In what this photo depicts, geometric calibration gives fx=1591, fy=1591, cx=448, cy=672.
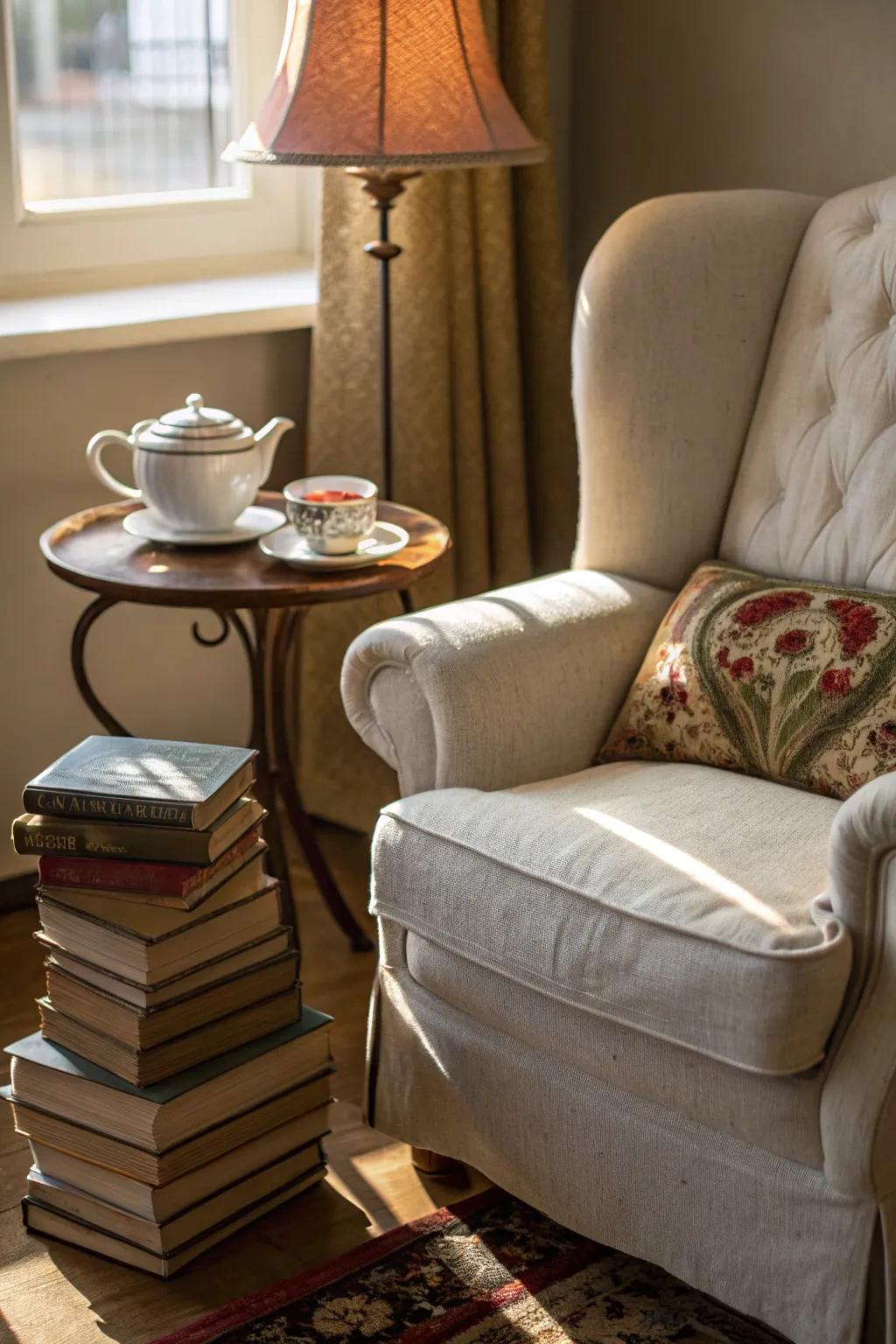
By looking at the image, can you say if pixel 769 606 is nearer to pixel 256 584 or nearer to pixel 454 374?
pixel 256 584

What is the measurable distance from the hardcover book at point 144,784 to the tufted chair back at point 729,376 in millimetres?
661

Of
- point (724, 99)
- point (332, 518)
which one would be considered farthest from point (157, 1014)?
point (724, 99)

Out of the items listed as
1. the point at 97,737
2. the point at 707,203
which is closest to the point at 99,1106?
the point at 97,737

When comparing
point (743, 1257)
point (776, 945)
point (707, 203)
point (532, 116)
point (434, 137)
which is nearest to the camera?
point (776, 945)

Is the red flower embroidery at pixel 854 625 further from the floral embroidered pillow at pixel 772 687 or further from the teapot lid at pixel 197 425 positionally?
the teapot lid at pixel 197 425

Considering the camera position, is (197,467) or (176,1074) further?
(197,467)

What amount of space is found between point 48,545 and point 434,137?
0.68 meters

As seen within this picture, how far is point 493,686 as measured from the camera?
1.75 meters

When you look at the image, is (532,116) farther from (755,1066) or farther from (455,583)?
(755,1066)

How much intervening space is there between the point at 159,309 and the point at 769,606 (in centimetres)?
107

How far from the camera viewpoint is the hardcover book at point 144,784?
5.02 ft

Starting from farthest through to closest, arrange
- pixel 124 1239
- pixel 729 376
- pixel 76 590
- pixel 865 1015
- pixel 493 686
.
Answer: pixel 76 590, pixel 729 376, pixel 493 686, pixel 124 1239, pixel 865 1015

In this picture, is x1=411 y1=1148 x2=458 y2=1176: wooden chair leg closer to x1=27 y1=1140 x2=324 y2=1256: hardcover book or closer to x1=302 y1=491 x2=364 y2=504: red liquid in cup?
x1=27 y1=1140 x2=324 y2=1256: hardcover book

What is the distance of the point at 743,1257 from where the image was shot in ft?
4.82
